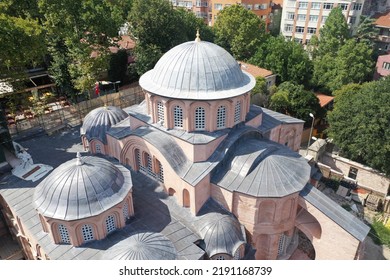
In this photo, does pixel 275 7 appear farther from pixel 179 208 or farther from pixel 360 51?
pixel 179 208

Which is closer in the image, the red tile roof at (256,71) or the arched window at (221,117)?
the arched window at (221,117)

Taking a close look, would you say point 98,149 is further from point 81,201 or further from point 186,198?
point 186,198

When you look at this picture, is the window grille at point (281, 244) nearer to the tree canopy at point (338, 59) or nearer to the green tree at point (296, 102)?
the green tree at point (296, 102)

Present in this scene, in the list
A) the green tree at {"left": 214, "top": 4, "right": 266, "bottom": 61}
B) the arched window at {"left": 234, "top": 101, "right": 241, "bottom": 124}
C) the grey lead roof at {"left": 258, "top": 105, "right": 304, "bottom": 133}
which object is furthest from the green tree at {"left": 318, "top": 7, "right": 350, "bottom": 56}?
the arched window at {"left": 234, "top": 101, "right": 241, "bottom": 124}

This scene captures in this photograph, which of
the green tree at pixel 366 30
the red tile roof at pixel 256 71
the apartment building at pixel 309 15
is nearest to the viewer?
the red tile roof at pixel 256 71

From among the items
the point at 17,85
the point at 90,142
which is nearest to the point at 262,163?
the point at 90,142

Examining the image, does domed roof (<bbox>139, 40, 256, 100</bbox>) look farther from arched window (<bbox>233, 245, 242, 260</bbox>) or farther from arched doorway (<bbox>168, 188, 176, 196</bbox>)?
arched window (<bbox>233, 245, 242, 260</bbox>)

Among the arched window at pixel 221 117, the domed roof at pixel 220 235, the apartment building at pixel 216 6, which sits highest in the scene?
the apartment building at pixel 216 6

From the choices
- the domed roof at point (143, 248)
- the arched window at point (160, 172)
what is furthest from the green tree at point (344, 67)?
the domed roof at point (143, 248)
